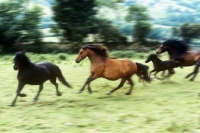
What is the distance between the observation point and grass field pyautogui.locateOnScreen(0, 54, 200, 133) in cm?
554

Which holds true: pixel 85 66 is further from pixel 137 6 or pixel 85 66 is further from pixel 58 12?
pixel 137 6

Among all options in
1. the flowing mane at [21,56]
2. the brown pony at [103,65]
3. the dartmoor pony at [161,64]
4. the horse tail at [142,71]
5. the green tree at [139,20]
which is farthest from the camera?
the green tree at [139,20]


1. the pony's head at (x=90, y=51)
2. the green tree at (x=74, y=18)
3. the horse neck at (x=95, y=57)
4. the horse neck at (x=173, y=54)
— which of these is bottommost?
the horse neck at (x=173, y=54)

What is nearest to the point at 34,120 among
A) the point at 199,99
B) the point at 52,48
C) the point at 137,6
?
the point at 199,99

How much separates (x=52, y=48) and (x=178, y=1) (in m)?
13.2

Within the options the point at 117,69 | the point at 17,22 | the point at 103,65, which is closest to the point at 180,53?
the point at 117,69

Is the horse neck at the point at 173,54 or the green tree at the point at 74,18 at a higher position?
the green tree at the point at 74,18

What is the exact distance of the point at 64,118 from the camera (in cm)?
611

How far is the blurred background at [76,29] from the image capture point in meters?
21.2

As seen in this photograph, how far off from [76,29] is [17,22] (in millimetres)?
3809

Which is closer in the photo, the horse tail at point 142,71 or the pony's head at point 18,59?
the pony's head at point 18,59

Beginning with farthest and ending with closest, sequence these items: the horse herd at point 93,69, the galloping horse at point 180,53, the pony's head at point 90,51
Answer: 1. the galloping horse at point 180,53
2. the pony's head at point 90,51
3. the horse herd at point 93,69

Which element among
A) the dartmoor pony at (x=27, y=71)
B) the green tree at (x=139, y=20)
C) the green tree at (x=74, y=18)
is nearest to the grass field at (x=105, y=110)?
the dartmoor pony at (x=27, y=71)

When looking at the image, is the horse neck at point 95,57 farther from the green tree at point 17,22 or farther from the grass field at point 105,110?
the green tree at point 17,22
